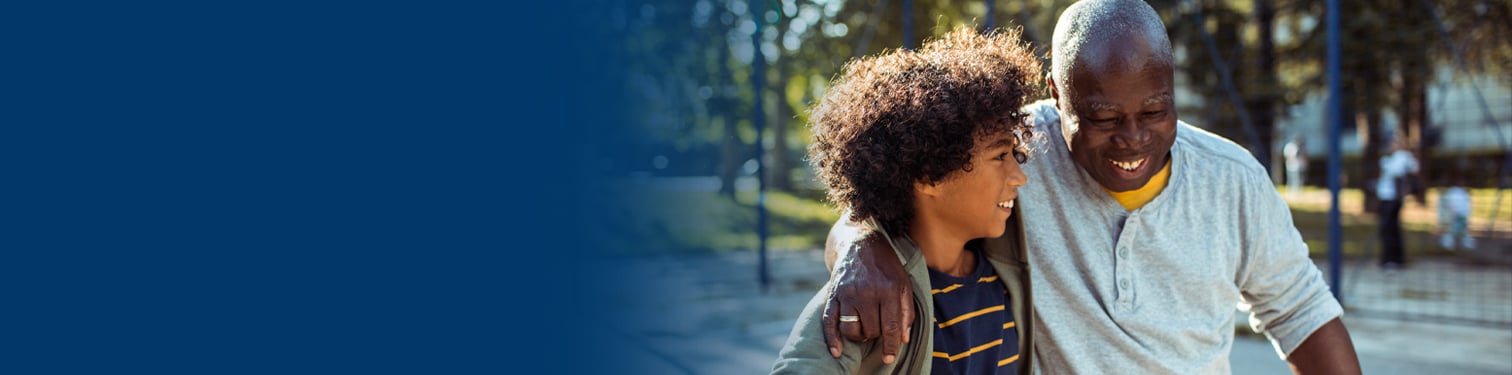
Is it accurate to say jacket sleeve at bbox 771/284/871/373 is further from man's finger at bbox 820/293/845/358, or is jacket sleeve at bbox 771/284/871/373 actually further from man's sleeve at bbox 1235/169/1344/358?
man's sleeve at bbox 1235/169/1344/358

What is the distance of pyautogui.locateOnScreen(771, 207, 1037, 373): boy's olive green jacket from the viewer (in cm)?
130

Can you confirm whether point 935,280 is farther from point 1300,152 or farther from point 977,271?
point 1300,152

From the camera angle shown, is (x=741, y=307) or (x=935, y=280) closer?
(x=935, y=280)

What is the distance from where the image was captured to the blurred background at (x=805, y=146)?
4113 millimetres

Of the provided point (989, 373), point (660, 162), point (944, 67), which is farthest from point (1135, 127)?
point (660, 162)

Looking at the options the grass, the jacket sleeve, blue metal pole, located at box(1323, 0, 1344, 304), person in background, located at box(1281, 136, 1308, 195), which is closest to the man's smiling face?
the jacket sleeve

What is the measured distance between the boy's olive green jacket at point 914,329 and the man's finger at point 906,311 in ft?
0.07

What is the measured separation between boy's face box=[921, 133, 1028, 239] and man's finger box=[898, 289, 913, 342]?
0.18 metres

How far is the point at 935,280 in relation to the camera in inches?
60.4

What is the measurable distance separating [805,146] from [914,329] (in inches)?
124

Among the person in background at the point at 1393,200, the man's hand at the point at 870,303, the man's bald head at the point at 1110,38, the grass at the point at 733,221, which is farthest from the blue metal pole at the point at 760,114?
the man's hand at the point at 870,303

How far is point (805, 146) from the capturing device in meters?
4.54

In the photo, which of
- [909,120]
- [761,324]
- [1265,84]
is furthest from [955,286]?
[1265,84]

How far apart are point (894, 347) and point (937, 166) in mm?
281
